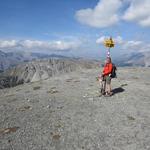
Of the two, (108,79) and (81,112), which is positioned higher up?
(108,79)

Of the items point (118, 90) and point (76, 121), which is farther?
point (118, 90)

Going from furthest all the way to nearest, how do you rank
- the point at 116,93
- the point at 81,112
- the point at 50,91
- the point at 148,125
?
the point at 50,91
the point at 116,93
the point at 81,112
the point at 148,125

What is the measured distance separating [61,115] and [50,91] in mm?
10007

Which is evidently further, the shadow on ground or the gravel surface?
the shadow on ground

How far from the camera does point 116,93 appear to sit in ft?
90.3

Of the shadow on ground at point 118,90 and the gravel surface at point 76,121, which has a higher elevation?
the shadow on ground at point 118,90

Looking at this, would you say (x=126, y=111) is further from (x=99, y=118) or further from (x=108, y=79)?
(x=108, y=79)

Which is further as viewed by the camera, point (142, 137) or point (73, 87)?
point (73, 87)

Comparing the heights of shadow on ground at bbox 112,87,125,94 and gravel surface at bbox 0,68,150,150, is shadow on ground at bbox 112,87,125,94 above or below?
above

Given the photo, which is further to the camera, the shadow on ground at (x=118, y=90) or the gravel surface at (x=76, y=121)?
the shadow on ground at (x=118, y=90)

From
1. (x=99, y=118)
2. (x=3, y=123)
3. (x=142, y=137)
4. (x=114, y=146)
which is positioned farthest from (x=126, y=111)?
(x=3, y=123)

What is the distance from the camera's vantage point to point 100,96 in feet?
85.1

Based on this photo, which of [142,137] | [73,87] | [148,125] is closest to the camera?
[142,137]

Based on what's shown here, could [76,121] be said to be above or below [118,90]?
below
